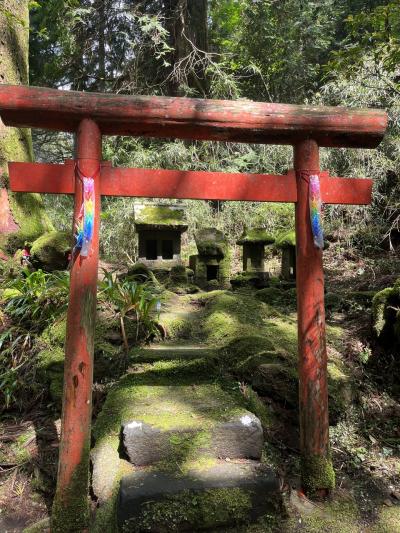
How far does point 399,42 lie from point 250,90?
31.2 feet

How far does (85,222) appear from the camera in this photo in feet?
8.96

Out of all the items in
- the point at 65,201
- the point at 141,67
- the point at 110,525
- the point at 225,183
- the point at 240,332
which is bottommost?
the point at 110,525

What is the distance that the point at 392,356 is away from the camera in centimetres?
446

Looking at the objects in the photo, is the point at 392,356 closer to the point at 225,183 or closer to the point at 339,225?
the point at 225,183

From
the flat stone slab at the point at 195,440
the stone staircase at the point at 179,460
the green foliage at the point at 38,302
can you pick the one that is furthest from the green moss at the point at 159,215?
the flat stone slab at the point at 195,440

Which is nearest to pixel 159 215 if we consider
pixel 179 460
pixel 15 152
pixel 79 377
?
pixel 15 152

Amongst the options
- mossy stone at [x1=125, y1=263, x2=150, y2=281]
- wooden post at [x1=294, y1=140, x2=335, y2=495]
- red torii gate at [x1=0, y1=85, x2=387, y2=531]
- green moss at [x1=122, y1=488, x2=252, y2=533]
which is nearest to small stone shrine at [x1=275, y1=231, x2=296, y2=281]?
mossy stone at [x1=125, y1=263, x2=150, y2=281]

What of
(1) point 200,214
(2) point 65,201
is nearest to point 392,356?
(1) point 200,214

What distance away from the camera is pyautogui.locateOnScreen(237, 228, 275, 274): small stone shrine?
6.79 meters

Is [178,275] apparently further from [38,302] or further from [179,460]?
[179,460]

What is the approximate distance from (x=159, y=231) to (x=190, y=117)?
4037mm

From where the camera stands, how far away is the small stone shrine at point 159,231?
6.62m

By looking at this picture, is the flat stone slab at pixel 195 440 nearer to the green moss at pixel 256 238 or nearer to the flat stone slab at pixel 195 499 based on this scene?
the flat stone slab at pixel 195 499

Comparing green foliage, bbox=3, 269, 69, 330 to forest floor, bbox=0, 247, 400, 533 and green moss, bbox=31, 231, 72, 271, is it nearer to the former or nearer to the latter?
green moss, bbox=31, 231, 72, 271
